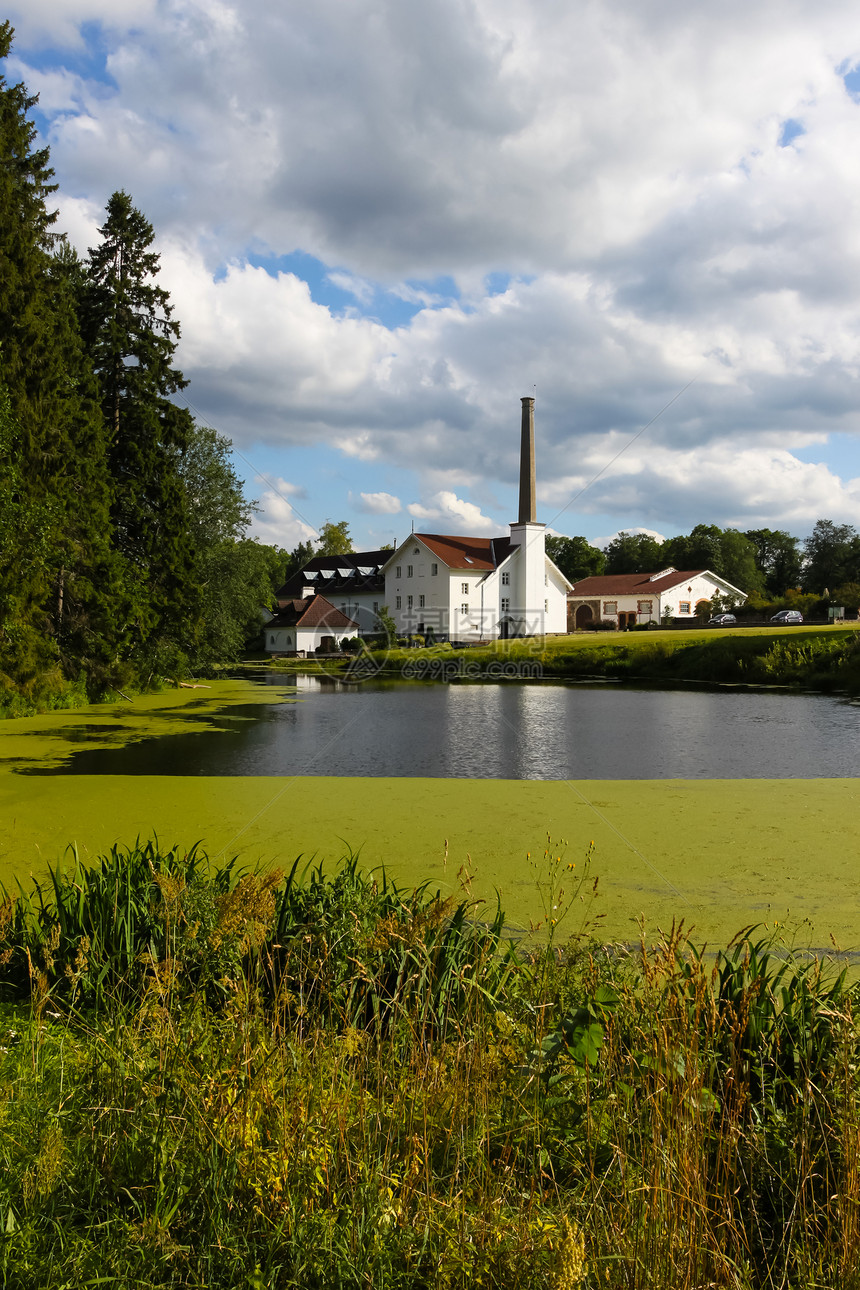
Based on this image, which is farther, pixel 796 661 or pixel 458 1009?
pixel 796 661

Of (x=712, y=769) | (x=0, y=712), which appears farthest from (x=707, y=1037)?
(x=0, y=712)

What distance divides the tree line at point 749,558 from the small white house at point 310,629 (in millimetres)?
30572

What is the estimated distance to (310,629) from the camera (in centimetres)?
6134

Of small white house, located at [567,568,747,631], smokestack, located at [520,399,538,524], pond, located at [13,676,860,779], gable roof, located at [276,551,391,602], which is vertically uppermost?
smokestack, located at [520,399,538,524]

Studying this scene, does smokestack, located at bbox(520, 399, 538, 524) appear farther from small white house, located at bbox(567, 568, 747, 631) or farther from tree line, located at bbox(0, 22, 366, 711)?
tree line, located at bbox(0, 22, 366, 711)

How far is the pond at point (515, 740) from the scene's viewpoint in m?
12.5

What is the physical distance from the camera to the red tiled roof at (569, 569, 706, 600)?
63.2 metres

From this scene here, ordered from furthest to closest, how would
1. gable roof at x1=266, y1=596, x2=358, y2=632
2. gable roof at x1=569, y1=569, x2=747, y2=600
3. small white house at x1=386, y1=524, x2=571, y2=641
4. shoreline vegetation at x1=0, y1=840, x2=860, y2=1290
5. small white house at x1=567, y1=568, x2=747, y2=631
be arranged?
1. gable roof at x1=569, y1=569, x2=747, y2=600
2. small white house at x1=567, y1=568, x2=747, y2=631
3. gable roof at x1=266, y1=596, x2=358, y2=632
4. small white house at x1=386, y1=524, x2=571, y2=641
5. shoreline vegetation at x1=0, y1=840, x2=860, y2=1290

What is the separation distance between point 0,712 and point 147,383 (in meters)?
10.5

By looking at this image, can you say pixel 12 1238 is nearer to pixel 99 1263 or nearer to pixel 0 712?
pixel 99 1263

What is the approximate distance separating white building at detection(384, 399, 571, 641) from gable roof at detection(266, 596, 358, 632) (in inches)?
268

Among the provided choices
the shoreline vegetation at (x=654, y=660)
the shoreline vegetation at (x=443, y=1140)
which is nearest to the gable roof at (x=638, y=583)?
the shoreline vegetation at (x=654, y=660)

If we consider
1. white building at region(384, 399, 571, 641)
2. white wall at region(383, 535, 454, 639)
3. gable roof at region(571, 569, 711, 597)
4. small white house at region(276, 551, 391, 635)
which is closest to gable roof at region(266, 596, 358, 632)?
small white house at region(276, 551, 391, 635)

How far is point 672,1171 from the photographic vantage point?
227 centimetres
